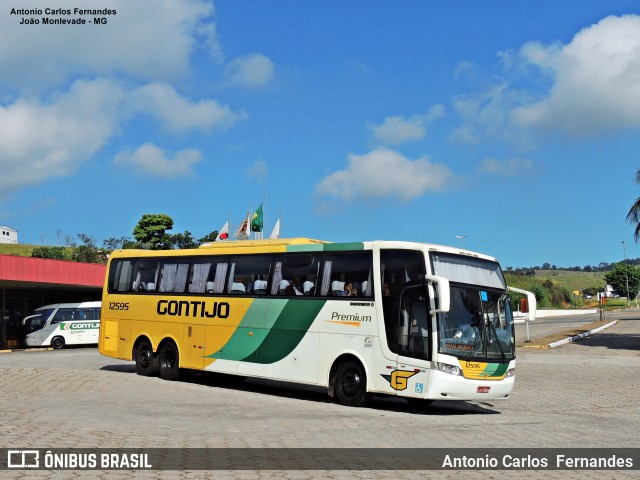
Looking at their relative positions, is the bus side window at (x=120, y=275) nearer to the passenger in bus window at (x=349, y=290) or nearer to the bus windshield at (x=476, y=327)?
the passenger in bus window at (x=349, y=290)

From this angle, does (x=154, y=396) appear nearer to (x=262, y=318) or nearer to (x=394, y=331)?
(x=262, y=318)

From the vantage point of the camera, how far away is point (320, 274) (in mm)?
17953

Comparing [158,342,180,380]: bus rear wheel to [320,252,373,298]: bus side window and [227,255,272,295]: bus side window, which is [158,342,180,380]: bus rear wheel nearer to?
[227,255,272,295]: bus side window

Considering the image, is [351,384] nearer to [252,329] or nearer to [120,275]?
[252,329]

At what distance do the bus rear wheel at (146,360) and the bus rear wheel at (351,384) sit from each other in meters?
6.76

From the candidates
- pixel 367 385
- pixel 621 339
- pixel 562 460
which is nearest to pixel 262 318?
pixel 367 385

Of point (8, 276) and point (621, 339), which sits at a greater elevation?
point (8, 276)

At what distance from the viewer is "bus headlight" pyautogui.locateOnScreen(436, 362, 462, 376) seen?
15.4 m

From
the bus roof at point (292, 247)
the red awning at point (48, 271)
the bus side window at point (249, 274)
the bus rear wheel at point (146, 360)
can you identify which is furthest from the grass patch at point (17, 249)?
the bus side window at point (249, 274)

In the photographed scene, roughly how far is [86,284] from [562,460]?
3959cm

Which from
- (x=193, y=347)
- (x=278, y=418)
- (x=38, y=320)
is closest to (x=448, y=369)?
(x=278, y=418)

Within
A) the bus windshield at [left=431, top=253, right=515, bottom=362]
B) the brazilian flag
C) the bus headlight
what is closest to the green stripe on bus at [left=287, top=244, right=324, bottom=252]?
the bus windshield at [left=431, top=253, right=515, bottom=362]

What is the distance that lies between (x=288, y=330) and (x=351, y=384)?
7.40 feet

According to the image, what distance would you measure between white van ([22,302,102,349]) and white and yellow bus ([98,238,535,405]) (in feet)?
77.3
